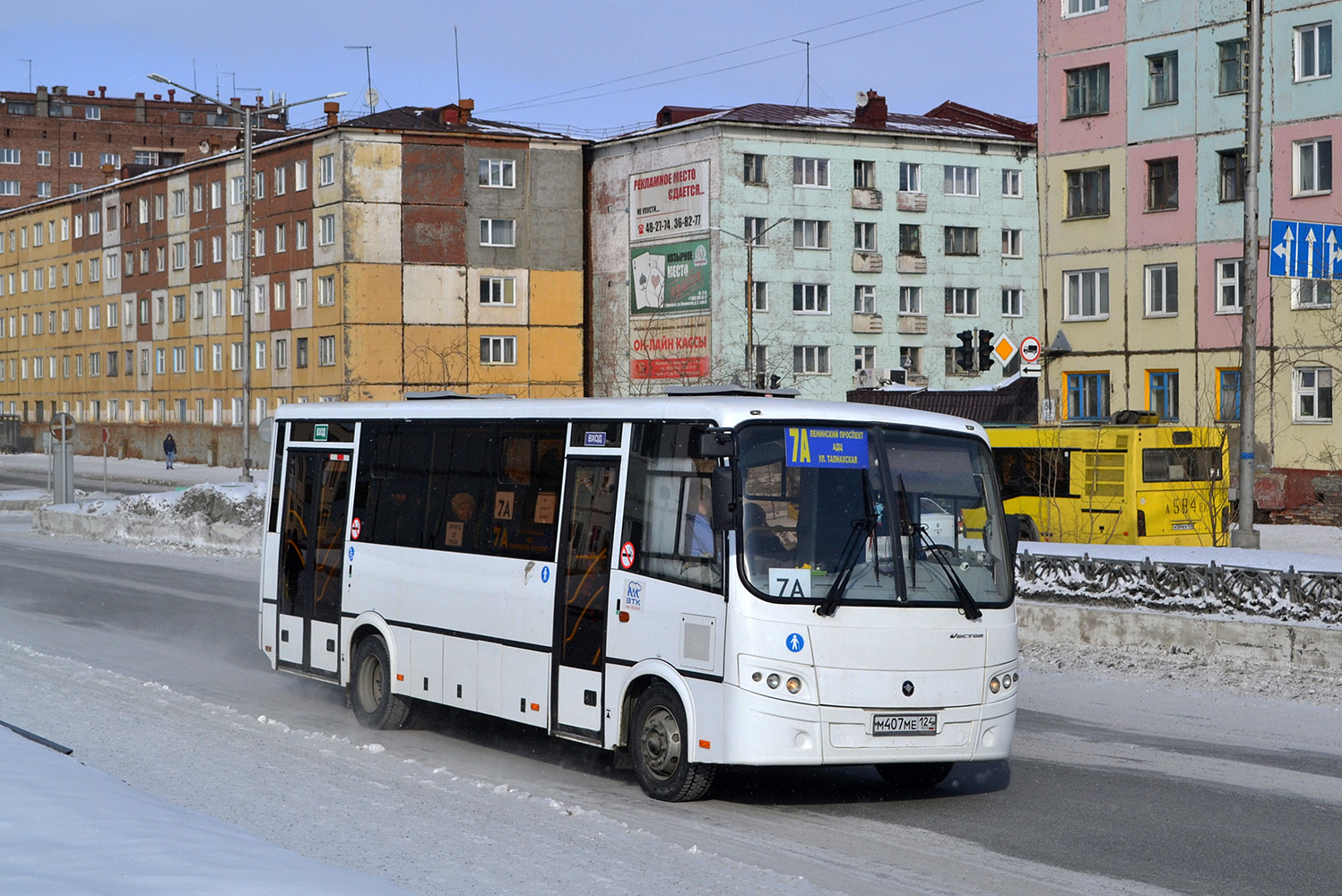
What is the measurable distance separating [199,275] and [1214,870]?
80.7m

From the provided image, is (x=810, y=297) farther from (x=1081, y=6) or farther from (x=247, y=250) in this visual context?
(x=247, y=250)

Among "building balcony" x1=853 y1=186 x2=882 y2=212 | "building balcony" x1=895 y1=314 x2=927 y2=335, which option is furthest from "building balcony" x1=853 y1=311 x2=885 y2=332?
"building balcony" x1=853 y1=186 x2=882 y2=212

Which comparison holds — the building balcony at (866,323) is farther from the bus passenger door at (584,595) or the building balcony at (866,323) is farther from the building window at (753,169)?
the bus passenger door at (584,595)

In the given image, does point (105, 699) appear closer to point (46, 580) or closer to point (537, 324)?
point (46, 580)

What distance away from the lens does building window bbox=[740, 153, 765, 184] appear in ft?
217

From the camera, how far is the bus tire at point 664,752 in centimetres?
929

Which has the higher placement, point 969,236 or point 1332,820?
point 969,236

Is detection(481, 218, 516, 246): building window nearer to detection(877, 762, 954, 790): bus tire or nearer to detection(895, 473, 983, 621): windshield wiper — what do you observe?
detection(877, 762, 954, 790): bus tire

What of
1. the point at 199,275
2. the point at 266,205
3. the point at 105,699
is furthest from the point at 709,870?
the point at 199,275

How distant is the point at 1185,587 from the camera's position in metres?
16.0

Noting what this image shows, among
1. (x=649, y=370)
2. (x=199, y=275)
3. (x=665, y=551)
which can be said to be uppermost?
(x=199, y=275)

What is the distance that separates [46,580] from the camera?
24625mm

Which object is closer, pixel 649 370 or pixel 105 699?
pixel 105 699

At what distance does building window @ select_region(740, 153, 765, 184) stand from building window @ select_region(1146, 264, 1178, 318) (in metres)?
24.2
